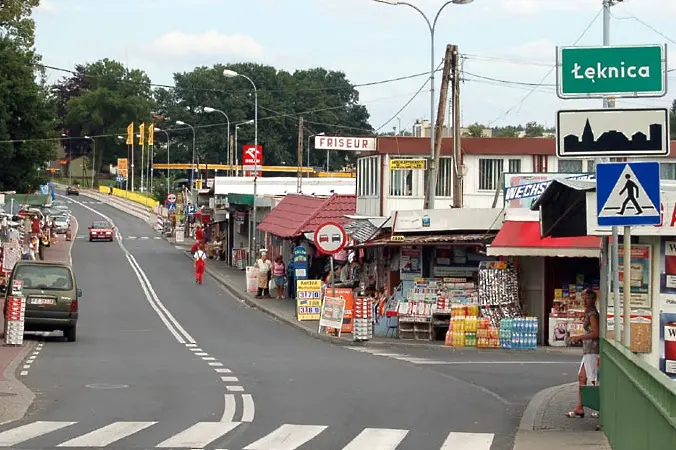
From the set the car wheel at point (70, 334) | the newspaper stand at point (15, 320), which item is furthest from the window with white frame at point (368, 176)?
the newspaper stand at point (15, 320)

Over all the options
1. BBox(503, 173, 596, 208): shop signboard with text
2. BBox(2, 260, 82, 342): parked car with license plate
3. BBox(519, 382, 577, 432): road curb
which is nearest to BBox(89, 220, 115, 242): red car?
BBox(2, 260, 82, 342): parked car with license plate

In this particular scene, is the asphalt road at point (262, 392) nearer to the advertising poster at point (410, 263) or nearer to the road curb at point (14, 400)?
the road curb at point (14, 400)

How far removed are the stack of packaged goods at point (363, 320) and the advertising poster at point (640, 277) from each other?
37.7 feet

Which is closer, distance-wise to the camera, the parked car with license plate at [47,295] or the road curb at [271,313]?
the parked car with license plate at [47,295]

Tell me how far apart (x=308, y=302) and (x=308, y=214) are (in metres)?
10.1

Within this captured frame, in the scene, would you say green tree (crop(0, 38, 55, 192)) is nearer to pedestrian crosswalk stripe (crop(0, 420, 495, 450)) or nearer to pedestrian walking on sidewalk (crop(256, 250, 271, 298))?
pedestrian walking on sidewalk (crop(256, 250, 271, 298))

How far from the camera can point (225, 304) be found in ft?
151

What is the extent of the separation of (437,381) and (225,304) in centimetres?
2647

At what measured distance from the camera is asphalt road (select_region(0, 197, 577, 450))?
1359cm

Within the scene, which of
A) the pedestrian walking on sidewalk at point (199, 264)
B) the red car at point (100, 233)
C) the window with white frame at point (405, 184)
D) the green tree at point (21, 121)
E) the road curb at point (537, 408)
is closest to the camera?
the road curb at point (537, 408)

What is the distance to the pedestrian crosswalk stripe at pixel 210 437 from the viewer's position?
42.2 feet

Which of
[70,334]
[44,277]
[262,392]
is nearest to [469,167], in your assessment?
[70,334]

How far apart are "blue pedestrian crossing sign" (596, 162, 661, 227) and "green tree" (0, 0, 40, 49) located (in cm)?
5255

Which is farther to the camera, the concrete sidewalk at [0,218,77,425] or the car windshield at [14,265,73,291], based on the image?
the car windshield at [14,265,73,291]
